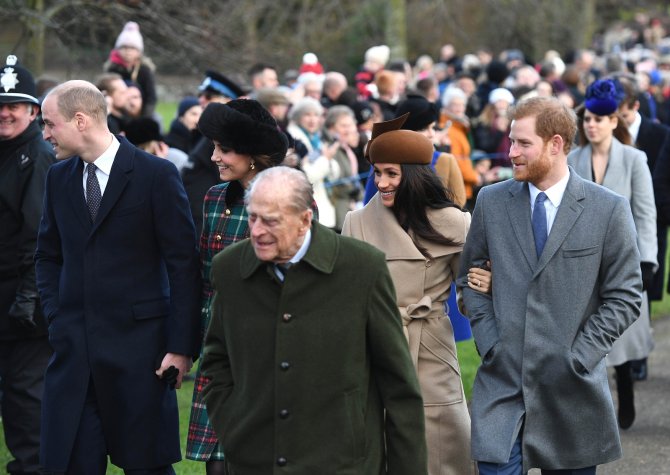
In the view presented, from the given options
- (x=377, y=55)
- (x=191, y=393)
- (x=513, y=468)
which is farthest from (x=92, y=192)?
(x=377, y=55)

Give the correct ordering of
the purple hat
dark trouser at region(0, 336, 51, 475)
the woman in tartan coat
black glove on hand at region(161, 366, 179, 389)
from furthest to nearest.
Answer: the purple hat < dark trouser at region(0, 336, 51, 475) < black glove on hand at region(161, 366, 179, 389) < the woman in tartan coat

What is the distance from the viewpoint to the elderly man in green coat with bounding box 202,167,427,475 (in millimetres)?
4402

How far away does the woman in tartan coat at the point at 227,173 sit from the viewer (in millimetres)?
5699

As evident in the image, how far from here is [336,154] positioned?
12.0m

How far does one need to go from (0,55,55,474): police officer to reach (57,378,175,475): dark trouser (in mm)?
1418

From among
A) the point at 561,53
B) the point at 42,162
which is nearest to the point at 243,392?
the point at 42,162

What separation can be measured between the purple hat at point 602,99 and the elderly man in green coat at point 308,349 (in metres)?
3.73

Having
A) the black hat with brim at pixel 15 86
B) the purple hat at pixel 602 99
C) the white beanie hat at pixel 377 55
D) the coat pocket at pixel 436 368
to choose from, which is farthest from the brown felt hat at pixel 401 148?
the white beanie hat at pixel 377 55

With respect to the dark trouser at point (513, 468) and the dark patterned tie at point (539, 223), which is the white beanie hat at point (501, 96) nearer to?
the dark patterned tie at point (539, 223)

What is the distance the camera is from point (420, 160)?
6.06m

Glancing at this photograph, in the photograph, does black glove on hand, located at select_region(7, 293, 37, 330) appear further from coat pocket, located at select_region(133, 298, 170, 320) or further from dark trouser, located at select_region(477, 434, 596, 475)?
dark trouser, located at select_region(477, 434, 596, 475)

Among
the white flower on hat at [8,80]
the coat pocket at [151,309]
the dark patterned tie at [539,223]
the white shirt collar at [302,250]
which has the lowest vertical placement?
the coat pocket at [151,309]

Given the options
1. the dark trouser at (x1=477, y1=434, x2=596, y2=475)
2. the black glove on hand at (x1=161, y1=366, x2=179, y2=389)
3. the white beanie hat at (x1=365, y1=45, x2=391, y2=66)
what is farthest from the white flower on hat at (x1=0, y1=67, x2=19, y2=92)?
the white beanie hat at (x1=365, y1=45, x2=391, y2=66)

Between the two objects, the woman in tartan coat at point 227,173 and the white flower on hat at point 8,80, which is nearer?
the woman in tartan coat at point 227,173
